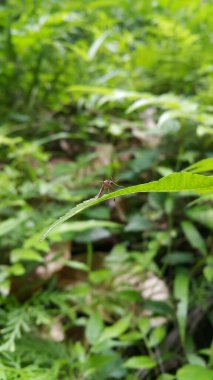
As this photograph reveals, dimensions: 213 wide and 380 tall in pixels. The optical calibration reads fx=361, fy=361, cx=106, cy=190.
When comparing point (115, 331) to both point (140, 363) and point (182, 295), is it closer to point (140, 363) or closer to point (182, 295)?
point (140, 363)

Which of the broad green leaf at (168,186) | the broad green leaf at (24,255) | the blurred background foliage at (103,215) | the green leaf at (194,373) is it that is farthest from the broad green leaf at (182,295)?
the broad green leaf at (168,186)

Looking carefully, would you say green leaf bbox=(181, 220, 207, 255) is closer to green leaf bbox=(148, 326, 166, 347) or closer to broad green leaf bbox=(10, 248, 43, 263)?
green leaf bbox=(148, 326, 166, 347)

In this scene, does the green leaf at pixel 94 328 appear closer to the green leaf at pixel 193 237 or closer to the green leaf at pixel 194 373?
the green leaf at pixel 194 373

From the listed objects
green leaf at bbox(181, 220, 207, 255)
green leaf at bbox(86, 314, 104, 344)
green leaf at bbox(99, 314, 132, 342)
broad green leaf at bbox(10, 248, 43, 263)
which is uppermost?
broad green leaf at bbox(10, 248, 43, 263)

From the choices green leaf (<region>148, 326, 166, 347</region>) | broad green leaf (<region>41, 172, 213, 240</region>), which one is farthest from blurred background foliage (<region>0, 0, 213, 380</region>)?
broad green leaf (<region>41, 172, 213, 240</region>)

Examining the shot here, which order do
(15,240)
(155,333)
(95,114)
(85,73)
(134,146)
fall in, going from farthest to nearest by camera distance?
(85,73) → (95,114) → (134,146) → (15,240) → (155,333)

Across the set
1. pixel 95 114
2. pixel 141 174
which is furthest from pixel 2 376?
pixel 95 114

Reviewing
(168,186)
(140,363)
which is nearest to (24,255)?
(140,363)

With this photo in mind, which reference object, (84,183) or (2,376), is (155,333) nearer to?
(2,376)
